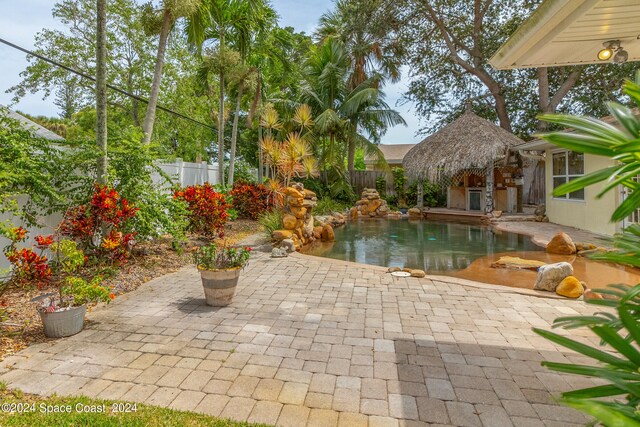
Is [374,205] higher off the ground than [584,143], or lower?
lower

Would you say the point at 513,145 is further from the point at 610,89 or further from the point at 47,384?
the point at 47,384

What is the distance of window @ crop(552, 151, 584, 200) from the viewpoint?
32.0ft

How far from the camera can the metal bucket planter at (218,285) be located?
393 cm

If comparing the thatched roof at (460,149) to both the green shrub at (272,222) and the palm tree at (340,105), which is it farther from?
the green shrub at (272,222)

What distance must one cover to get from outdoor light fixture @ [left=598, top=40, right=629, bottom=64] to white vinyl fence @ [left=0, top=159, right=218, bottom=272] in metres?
6.67

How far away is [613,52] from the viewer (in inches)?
149

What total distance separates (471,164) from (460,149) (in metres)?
0.73

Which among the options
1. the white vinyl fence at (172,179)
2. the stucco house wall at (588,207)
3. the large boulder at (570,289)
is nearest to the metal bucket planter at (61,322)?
the white vinyl fence at (172,179)

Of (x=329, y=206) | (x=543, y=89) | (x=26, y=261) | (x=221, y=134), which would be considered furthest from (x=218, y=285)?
(x=543, y=89)

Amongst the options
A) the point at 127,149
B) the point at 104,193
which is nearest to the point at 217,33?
the point at 127,149

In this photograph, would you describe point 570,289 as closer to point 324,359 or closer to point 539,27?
point 539,27

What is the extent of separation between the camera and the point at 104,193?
485 centimetres

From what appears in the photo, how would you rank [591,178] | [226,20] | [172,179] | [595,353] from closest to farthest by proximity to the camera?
[591,178]
[595,353]
[172,179]
[226,20]

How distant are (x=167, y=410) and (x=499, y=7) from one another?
1919cm
